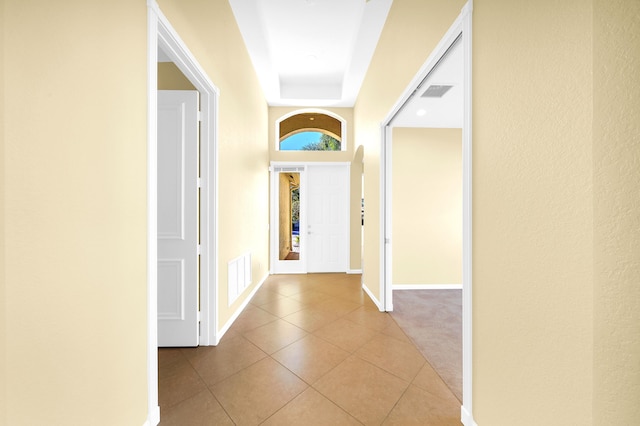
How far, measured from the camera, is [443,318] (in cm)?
315

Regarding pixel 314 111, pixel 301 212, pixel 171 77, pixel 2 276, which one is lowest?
pixel 2 276

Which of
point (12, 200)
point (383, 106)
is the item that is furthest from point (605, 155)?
point (383, 106)

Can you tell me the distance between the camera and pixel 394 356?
2.25 metres

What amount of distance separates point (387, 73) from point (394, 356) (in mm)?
2970

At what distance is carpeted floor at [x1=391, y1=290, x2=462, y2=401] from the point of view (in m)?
2.10

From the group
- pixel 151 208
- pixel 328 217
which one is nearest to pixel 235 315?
pixel 151 208

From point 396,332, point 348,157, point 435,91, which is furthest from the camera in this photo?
point 348,157

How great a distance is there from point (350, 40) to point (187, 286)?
3.87m

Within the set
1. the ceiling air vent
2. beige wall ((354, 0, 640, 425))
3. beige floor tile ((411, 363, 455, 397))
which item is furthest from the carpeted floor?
the ceiling air vent

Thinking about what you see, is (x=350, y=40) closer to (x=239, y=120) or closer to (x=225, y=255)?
(x=239, y=120)

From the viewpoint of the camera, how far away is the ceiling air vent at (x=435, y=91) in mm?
3120

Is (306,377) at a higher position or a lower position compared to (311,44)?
lower

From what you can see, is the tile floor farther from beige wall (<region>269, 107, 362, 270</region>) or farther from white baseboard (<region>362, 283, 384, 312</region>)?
beige wall (<region>269, 107, 362, 270</region>)

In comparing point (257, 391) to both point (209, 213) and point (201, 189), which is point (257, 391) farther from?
point (201, 189)
